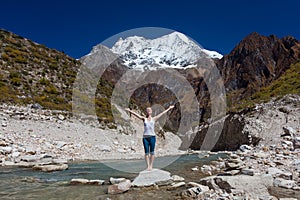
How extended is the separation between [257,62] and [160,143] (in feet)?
352

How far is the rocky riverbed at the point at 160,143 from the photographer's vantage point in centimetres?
783

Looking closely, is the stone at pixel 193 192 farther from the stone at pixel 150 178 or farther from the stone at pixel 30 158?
the stone at pixel 30 158

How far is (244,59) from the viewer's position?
464ft

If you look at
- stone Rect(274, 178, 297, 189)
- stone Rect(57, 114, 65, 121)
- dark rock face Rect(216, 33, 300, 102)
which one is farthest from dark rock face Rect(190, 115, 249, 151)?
dark rock face Rect(216, 33, 300, 102)

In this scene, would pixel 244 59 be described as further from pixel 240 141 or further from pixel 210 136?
pixel 240 141

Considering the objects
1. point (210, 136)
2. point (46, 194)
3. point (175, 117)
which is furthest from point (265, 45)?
point (46, 194)

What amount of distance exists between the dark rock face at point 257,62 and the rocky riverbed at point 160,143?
87780mm

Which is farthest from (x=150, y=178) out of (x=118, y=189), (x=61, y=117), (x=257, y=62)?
(x=257, y=62)

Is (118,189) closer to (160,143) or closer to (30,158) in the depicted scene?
(30,158)

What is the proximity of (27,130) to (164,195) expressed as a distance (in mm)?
17457

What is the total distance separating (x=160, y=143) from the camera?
41969mm

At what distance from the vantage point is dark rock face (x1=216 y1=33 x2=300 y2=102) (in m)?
119

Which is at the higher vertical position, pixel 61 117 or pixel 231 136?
pixel 61 117

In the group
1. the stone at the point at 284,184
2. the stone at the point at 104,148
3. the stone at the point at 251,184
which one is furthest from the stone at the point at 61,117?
the stone at the point at 284,184
